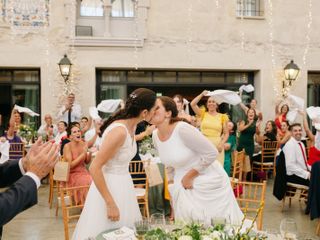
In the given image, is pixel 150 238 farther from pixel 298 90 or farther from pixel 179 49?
pixel 298 90

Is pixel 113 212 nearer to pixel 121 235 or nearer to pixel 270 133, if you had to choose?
pixel 121 235

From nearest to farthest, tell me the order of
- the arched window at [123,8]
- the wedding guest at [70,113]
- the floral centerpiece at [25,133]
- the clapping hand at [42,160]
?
the clapping hand at [42,160]
the floral centerpiece at [25,133]
the wedding guest at [70,113]
the arched window at [123,8]

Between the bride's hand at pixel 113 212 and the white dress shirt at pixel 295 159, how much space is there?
3.67m

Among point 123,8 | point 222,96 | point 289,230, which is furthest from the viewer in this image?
point 123,8

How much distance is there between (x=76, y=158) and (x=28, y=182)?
4.35 m

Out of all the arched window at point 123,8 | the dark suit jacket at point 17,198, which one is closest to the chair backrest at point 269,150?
the arched window at point 123,8

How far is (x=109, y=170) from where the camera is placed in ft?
8.94

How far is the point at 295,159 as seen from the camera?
18.7 feet

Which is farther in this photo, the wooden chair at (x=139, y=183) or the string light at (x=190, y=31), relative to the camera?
the string light at (x=190, y=31)

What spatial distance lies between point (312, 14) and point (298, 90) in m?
2.30

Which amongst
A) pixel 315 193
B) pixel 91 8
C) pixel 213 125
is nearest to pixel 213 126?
pixel 213 125

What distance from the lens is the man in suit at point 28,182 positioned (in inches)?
52.2

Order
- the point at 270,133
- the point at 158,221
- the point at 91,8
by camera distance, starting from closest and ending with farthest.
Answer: the point at 158,221, the point at 270,133, the point at 91,8

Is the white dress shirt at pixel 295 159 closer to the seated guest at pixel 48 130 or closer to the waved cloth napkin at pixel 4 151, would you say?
the waved cloth napkin at pixel 4 151
